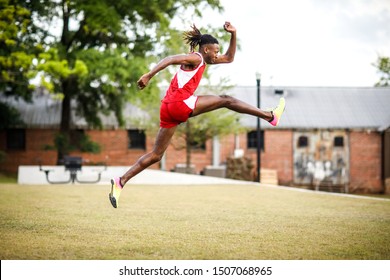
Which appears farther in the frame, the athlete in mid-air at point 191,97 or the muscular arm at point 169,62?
the athlete in mid-air at point 191,97

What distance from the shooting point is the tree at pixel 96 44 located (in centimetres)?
2355

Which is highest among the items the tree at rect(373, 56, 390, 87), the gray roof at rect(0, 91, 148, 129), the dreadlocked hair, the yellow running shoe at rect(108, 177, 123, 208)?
the tree at rect(373, 56, 390, 87)

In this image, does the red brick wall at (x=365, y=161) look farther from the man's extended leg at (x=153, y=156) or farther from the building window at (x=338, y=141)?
the man's extended leg at (x=153, y=156)

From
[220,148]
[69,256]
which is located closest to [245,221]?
[69,256]

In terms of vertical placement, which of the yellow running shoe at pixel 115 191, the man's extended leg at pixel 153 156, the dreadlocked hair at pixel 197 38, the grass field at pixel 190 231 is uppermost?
the dreadlocked hair at pixel 197 38

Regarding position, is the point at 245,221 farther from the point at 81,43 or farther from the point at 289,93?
the point at 289,93

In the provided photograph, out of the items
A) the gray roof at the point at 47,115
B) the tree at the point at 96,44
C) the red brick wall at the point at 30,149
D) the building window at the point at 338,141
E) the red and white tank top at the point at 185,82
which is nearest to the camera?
the red and white tank top at the point at 185,82

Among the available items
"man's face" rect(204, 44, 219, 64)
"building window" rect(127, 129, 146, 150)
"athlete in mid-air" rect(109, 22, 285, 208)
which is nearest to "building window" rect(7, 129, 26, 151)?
Result: "building window" rect(127, 129, 146, 150)

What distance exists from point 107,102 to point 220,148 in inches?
351

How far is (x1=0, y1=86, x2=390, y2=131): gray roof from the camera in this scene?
3309cm

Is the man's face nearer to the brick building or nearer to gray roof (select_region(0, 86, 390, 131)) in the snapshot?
gray roof (select_region(0, 86, 390, 131))

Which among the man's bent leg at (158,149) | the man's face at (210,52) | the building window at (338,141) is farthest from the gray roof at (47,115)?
the man's face at (210,52)

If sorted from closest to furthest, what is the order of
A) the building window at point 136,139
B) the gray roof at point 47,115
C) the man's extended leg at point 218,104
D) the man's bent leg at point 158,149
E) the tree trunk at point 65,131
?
the man's extended leg at point 218,104
the man's bent leg at point 158,149
the tree trunk at point 65,131
the gray roof at point 47,115
the building window at point 136,139

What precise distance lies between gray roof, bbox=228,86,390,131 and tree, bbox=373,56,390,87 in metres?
1.61
